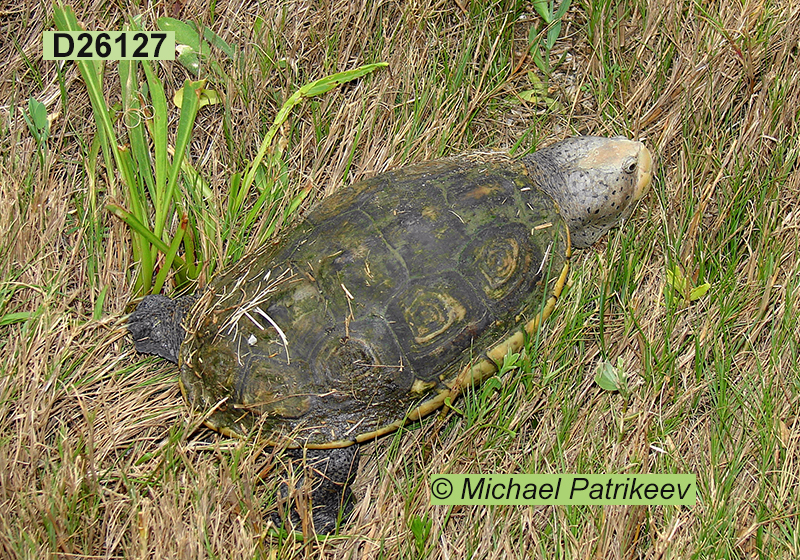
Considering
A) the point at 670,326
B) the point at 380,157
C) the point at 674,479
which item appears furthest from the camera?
the point at 380,157

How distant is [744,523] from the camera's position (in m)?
2.37

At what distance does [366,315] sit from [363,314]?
0.01m

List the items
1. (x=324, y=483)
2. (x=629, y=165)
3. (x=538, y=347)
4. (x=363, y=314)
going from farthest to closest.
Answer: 1. (x=629, y=165)
2. (x=538, y=347)
3. (x=324, y=483)
4. (x=363, y=314)

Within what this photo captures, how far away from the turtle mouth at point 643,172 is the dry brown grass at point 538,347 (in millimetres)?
112

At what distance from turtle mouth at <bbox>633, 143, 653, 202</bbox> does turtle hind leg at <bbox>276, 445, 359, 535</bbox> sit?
1.46 metres

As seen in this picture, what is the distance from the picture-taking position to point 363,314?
7.63ft

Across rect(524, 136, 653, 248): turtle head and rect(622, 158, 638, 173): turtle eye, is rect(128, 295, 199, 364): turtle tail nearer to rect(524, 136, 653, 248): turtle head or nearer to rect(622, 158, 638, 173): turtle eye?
rect(524, 136, 653, 248): turtle head

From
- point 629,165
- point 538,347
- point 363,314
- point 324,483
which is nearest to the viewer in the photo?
point 363,314

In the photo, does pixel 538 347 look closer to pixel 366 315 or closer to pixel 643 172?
pixel 366 315

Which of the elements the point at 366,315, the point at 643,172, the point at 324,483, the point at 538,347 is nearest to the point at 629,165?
the point at 643,172

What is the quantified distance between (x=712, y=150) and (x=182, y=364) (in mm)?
2217

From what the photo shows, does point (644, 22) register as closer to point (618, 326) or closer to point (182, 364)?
point (618, 326)

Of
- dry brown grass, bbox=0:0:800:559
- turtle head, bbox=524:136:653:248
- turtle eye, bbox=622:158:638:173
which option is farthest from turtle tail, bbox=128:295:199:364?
turtle eye, bbox=622:158:638:173

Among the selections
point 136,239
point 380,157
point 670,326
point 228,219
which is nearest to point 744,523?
point 670,326
